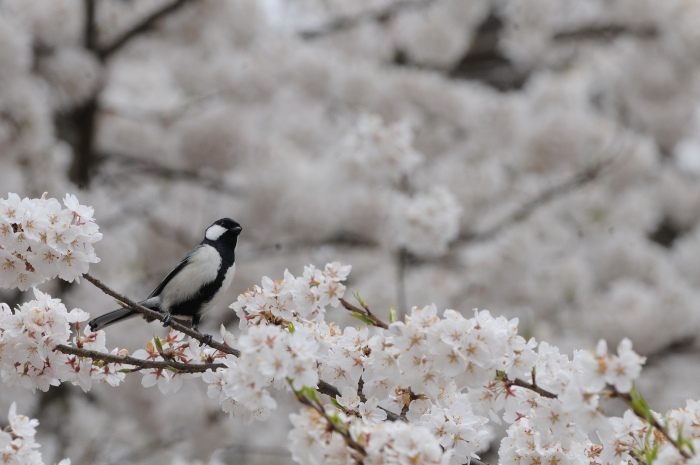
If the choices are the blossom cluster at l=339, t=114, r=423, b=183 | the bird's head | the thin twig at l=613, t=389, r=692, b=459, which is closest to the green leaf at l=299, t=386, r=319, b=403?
the thin twig at l=613, t=389, r=692, b=459

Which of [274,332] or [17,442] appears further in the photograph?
[17,442]

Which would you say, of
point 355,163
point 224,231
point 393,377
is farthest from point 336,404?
point 355,163

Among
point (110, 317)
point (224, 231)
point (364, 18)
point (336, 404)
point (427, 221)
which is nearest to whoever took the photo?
point (336, 404)

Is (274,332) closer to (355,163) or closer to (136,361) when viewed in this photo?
(136,361)

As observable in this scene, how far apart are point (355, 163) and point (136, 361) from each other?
11.3 ft

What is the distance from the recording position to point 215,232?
2604mm

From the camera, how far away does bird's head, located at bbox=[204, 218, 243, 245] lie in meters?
2.57

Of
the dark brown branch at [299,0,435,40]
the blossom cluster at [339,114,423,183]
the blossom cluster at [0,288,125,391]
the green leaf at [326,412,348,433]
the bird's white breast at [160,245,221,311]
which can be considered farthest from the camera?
the dark brown branch at [299,0,435,40]

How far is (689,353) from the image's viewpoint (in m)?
6.05

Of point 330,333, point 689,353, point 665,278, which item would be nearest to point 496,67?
point 665,278

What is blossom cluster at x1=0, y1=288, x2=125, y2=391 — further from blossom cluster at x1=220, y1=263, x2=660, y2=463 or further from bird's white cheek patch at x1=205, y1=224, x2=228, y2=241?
bird's white cheek patch at x1=205, y1=224, x2=228, y2=241

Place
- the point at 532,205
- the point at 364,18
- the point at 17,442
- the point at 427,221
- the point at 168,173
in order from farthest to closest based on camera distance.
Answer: the point at 364,18 → the point at 532,205 → the point at 168,173 → the point at 427,221 → the point at 17,442

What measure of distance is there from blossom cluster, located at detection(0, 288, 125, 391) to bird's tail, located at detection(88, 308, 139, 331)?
12 cm

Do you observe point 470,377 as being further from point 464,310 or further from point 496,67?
point 496,67
